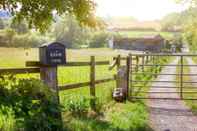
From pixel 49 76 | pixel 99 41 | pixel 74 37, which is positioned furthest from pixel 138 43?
pixel 49 76

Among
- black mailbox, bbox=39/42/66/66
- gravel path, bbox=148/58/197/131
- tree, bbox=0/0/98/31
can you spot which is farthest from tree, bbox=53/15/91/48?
black mailbox, bbox=39/42/66/66

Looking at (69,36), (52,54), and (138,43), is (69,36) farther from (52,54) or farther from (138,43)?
(52,54)

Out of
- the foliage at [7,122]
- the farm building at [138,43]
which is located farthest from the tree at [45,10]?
the farm building at [138,43]

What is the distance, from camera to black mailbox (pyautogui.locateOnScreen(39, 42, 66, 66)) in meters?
7.76

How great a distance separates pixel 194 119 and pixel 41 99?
5.05m

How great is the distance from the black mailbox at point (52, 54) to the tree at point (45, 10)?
0.80m

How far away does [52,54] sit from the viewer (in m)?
7.84

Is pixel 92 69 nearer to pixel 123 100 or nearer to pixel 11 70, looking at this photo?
pixel 123 100

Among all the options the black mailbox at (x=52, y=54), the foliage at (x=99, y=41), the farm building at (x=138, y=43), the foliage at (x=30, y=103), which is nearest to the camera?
the foliage at (x=30, y=103)

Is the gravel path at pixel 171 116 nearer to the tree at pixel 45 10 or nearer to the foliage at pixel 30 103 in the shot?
the tree at pixel 45 10

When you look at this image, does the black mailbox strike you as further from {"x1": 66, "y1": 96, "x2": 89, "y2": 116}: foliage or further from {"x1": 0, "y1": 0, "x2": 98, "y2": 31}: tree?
{"x1": 66, "y1": 96, "x2": 89, "y2": 116}: foliage

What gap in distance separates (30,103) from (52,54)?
1.61m

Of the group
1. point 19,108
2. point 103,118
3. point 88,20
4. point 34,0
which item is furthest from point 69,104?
point 19,108

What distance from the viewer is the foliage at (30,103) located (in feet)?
20.6
